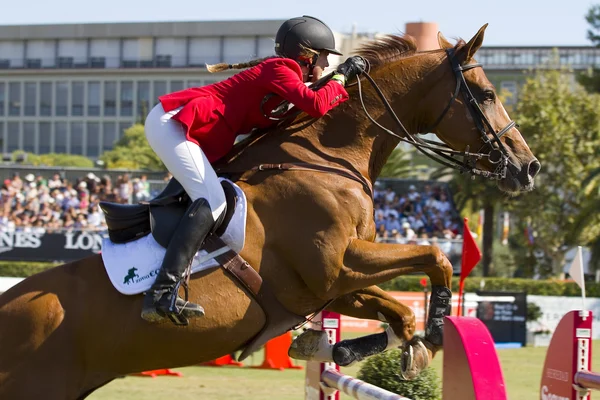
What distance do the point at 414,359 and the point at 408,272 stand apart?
495 mm

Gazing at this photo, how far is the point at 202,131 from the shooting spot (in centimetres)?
482

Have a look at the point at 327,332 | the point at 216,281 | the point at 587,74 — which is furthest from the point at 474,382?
the point at 587,74

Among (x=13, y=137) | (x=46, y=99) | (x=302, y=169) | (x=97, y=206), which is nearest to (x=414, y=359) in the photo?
(x=302, y=169)

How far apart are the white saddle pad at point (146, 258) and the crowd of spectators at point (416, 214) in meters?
18.6

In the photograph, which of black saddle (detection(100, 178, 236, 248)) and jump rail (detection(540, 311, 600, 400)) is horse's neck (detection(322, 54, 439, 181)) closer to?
black saddle (detection(100, 178, 236, 248))

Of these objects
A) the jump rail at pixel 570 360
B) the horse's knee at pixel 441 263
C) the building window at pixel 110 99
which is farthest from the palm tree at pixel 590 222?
the building window at pixel 110 99

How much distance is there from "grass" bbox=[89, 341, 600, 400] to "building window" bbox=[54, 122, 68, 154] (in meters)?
59.9

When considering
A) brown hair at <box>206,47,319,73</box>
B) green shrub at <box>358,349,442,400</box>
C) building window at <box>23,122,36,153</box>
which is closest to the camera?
brown hair at <box>206,47,319,73</box>

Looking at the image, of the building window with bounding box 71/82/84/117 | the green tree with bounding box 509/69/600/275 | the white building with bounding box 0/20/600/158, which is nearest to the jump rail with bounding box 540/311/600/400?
the green tree with bounding box 509/69/600/275

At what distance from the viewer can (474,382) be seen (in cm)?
371

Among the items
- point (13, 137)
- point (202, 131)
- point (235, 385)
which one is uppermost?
point (13, 137)

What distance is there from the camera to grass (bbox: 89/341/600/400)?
9133 mm

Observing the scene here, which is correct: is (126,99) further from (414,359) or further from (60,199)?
(414,359)

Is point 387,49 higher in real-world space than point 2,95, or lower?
lower
